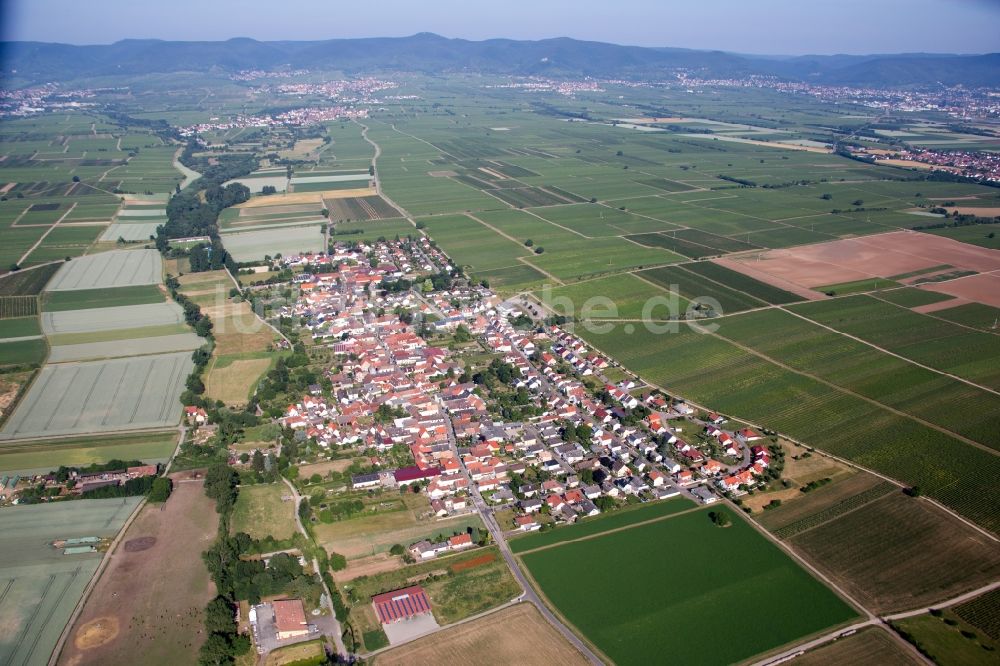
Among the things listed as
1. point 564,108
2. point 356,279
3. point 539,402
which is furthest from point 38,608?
point 564,108

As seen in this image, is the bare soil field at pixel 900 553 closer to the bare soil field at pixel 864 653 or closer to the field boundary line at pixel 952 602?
the field boundary line at pixel 952 602

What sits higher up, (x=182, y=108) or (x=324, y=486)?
(x=182, y=108)

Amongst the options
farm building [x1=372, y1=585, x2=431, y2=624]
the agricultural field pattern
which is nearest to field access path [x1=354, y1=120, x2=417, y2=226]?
the agricultural field pattern

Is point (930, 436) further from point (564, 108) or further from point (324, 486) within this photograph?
point (564, 108)

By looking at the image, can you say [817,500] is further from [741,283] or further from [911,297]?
[911,297]

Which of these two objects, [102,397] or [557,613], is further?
[102,397]

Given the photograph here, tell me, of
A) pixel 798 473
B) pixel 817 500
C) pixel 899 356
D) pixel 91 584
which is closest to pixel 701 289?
pixel 899 356
